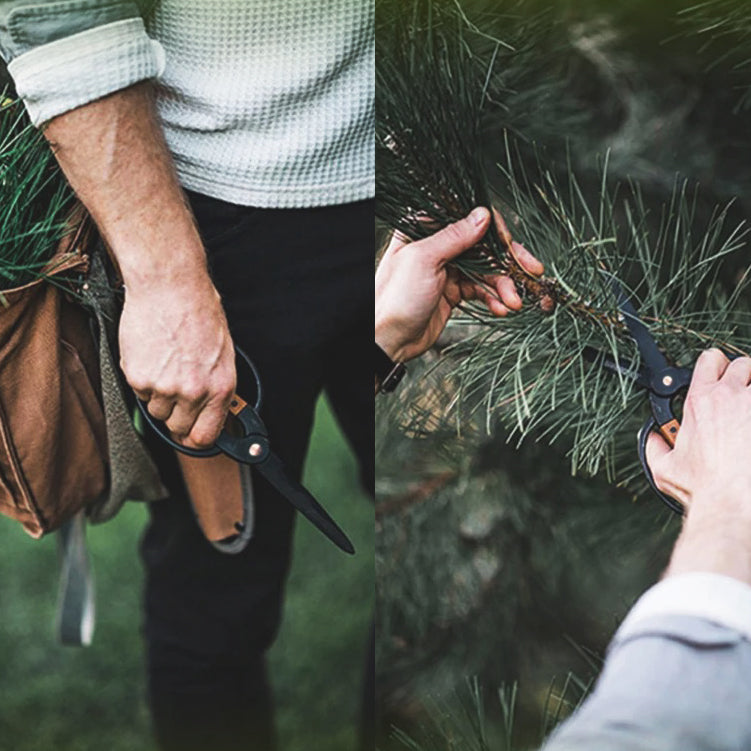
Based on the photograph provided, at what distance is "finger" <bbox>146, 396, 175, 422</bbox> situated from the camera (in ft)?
1.84

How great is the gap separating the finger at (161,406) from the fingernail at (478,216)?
A: 0.18 meters

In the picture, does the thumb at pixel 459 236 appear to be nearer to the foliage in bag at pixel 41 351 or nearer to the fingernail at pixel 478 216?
the fingernail at pixel 478 216

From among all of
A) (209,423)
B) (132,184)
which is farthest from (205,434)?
(132,184)

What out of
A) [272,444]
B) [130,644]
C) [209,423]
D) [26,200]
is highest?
[26,200]

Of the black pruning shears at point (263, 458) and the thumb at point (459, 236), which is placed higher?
the thumb at point (459, 236)

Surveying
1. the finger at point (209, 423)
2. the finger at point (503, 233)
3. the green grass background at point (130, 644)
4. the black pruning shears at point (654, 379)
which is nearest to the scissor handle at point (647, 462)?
the black pruning shears at point (654, 379)

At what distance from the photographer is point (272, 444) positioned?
0.71 metres

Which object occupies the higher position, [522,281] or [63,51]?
[63,51]

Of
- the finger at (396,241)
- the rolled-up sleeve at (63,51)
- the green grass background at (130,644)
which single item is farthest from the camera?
the green grass background at (130,644)

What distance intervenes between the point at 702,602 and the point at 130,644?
3.03ft

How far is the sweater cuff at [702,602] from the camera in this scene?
376mm

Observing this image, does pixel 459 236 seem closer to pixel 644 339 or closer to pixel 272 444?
pixel 644 339

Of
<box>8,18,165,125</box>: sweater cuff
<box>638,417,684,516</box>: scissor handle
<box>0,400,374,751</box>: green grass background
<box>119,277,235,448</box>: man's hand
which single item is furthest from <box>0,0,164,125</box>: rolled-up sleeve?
<box>0,400,374,751</box>: green grass background

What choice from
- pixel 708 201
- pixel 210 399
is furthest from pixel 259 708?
pixel 708 201
